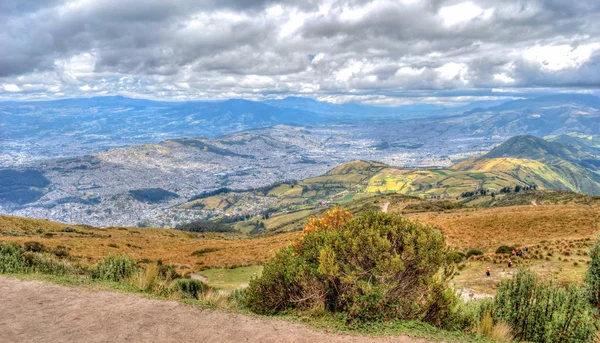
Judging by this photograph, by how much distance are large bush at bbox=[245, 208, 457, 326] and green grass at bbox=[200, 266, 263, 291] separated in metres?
13.6

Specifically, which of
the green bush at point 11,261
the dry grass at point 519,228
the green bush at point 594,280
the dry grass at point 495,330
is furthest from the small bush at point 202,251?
the green bush at point 594,280

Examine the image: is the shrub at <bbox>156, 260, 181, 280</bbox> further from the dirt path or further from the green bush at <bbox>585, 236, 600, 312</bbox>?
the green bush at <bbox>585, 236, 600, 312</bbox>

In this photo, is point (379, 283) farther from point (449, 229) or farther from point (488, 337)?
point (449, 229)

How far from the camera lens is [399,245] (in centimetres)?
1070

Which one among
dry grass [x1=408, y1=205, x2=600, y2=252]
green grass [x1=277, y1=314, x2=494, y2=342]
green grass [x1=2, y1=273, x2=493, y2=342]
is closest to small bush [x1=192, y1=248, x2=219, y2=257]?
dry grass [x1=408, y1=205, x2=600, y2=252]

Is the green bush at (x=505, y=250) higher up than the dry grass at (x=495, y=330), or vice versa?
the dry grass at (x=495, y=330)

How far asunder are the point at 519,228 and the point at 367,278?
33.2 m

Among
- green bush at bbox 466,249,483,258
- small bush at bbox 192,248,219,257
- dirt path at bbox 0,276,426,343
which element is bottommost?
small bush at bbox 192,248,219,257

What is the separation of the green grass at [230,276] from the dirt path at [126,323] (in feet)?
41.8

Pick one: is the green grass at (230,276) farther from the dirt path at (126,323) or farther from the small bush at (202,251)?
the dirt path at (126,323)

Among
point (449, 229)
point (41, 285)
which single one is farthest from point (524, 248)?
point (41, 285)

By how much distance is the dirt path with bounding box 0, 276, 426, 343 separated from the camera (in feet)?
28.5

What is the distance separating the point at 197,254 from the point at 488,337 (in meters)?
33.9

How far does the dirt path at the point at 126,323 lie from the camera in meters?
8.70
